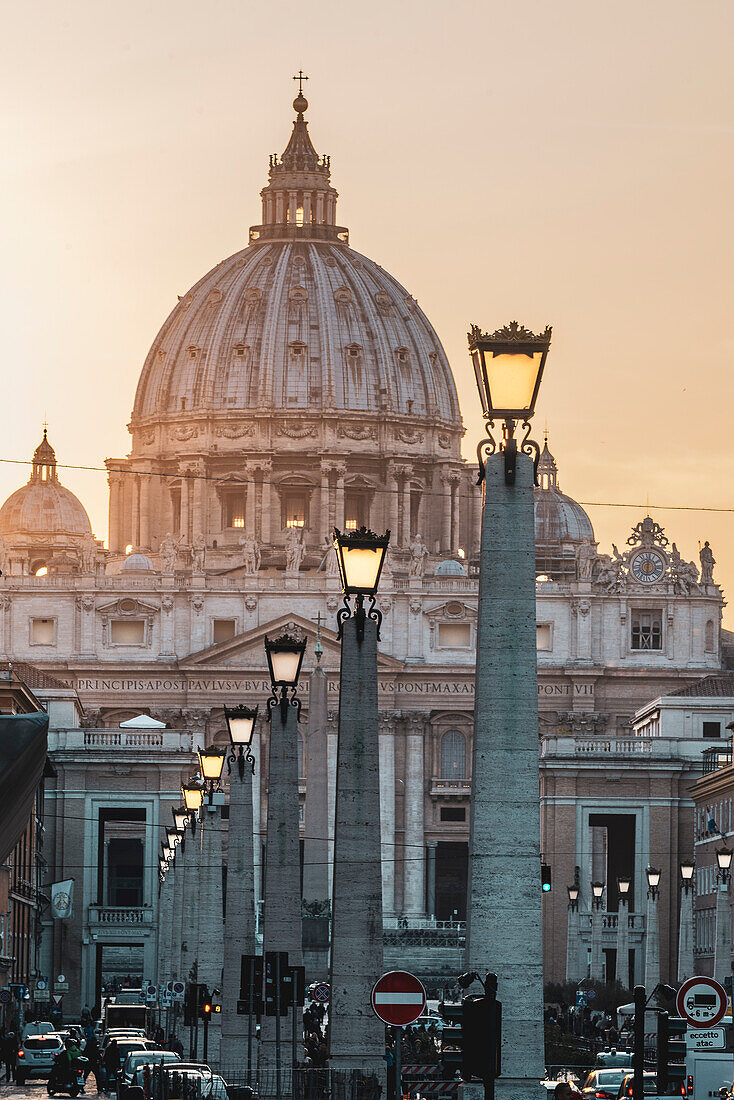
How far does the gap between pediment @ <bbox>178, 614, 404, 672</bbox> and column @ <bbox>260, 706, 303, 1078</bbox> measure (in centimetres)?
10666

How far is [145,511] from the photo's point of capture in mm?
171125

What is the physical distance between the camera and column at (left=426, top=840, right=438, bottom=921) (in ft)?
446

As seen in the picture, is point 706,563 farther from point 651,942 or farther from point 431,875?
point 651,942

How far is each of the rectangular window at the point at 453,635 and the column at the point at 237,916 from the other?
346ft

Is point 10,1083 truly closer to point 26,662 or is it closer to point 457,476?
point 26,662

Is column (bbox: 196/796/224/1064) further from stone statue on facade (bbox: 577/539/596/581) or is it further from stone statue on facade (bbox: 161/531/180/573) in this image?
stone statue on facade (bbox: 161/531/180/573)

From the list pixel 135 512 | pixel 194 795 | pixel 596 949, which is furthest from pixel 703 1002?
pixel 135 512

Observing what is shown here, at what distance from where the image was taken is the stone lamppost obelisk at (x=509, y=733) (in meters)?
18.5

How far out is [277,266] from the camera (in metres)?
182

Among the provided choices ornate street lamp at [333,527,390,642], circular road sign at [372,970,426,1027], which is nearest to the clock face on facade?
ornate street lamp at [333,527,390,642]

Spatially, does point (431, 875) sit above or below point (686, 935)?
above

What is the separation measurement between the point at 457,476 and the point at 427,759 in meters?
37.5

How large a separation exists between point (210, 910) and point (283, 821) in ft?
42.2

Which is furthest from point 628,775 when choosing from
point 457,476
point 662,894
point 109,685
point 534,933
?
point 534,933
